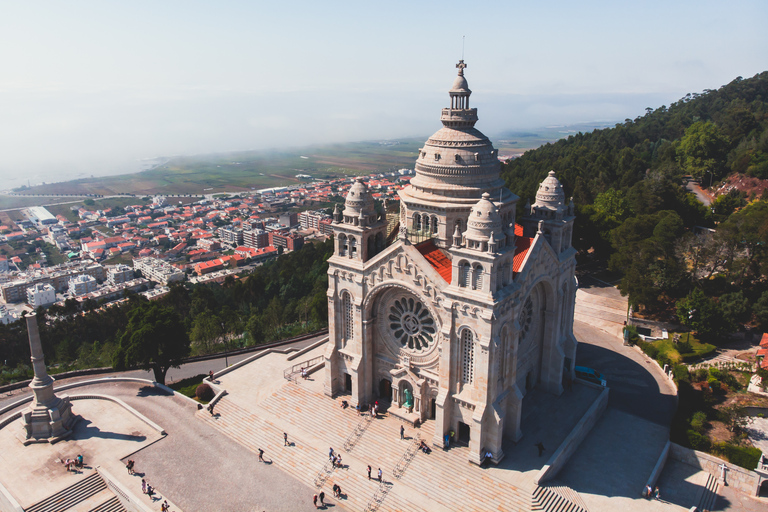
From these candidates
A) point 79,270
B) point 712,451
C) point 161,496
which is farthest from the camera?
point 79,270

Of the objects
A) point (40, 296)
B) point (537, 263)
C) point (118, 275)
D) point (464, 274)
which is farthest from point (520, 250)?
point (118, 275)

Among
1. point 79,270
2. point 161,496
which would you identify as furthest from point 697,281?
point 79,270

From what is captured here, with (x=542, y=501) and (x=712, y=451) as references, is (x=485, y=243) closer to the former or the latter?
(x=542, y=501)

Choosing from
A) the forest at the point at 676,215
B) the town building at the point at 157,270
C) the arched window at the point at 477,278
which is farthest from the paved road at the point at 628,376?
the town building at the point at 157,270

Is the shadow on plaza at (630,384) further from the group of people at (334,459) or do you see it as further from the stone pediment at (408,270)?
the group of people at (334,459)

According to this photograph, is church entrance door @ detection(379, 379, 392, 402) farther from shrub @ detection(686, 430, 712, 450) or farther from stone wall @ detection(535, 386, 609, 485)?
shrub @ detection(686, 430, 712, 450)
